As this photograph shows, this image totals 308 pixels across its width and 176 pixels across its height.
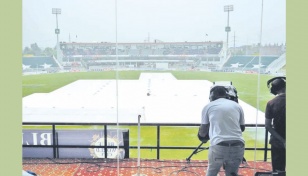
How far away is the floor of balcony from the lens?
10.6 feet

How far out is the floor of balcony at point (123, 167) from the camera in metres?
3.22

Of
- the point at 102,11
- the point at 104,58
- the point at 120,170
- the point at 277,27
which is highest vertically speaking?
the point at 102,11

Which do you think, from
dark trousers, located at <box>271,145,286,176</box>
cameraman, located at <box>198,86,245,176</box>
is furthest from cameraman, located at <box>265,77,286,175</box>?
cameraman, located at <box>198,86,245,176</box>

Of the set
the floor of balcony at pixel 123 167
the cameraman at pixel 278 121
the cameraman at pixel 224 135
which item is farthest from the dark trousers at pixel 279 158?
the floor of balcony at pixel 123 167

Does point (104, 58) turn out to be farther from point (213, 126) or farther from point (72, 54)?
point (213, 126)

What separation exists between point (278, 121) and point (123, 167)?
1.85 meters

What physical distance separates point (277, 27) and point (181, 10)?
1.54 m

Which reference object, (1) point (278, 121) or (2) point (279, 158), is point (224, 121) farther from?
(2) point (279, 158)

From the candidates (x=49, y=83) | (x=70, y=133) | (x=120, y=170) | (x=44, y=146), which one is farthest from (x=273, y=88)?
(x=49, y=83)

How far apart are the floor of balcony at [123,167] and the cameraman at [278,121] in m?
0.86

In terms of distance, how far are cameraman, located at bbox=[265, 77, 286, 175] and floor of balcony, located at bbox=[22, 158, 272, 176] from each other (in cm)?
86

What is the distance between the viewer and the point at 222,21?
498 centimetres

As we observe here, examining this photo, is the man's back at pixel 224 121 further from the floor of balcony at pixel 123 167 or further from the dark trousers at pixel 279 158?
the floor of balcony at pixel 123 167

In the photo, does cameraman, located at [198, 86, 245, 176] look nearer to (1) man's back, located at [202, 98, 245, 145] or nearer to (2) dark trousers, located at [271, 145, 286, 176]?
(1) man's back, located at [202, 98, 245, 145]
